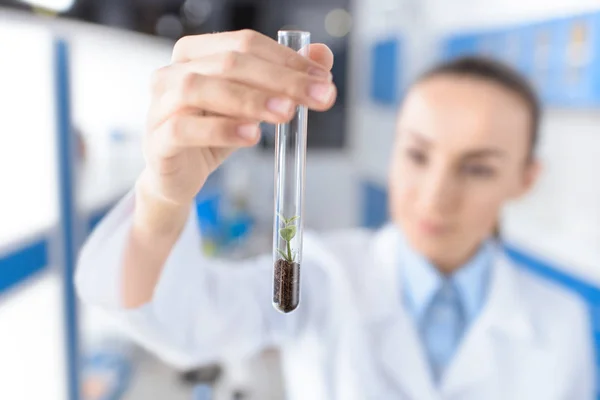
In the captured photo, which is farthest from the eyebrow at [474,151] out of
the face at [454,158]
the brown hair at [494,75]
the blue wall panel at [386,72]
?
the blue wall panel at [386,72]

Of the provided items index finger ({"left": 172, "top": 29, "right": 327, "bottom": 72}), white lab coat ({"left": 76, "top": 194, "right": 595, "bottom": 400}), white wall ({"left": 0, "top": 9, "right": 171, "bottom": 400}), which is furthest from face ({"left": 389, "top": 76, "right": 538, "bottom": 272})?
index finger ({"left": 172, "top": 29, "right": 327, "bottom": 72})

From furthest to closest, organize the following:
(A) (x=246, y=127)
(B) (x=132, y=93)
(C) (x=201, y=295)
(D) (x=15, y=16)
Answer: (B) (x=132, y=93)
(C) (x=201, y=295)
(D) (x=15, y=16)
(A) (x=246, y=127)

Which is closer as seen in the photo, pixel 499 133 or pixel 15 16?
pixel 15 16

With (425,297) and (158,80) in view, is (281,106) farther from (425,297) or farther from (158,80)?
(425,297)

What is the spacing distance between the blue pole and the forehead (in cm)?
49

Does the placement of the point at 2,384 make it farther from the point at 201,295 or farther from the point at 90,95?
the point at 90,95

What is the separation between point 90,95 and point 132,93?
0.08 m

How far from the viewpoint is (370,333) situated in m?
0.88

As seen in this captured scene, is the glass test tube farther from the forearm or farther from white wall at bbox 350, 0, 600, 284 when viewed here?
white wall at bbox 350, 0, 600, 284

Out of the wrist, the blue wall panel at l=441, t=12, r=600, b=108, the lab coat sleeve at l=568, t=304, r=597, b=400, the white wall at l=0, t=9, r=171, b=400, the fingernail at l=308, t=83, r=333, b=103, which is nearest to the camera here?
the fingernail at l=308, t=83, r=333, b=103

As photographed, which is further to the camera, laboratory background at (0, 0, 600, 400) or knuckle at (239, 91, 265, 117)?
laboratory background at (0, 0, 600, 400)

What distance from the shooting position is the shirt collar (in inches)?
35.1

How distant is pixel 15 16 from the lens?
0.48m

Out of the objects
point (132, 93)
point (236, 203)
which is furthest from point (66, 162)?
point (236, 203)
